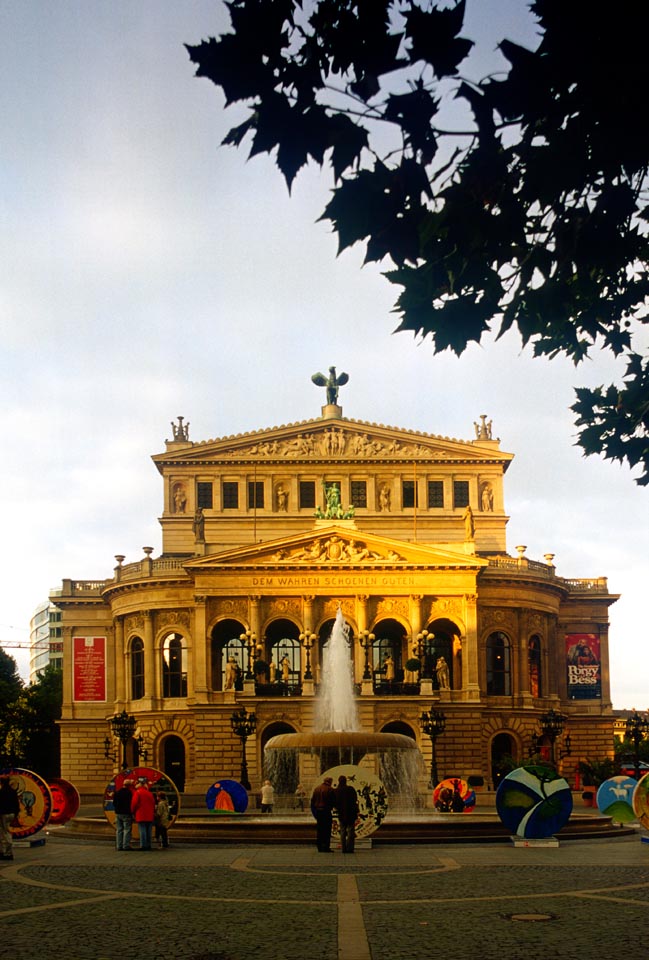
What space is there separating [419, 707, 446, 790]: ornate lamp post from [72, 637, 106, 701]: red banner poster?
65.3 feet

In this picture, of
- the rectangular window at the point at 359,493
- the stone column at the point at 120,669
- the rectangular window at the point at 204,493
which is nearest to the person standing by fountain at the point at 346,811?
the stone column at the point at 120,669

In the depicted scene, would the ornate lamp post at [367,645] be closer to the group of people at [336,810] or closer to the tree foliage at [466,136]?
the group of people at [336,810]

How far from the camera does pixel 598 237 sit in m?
8.48

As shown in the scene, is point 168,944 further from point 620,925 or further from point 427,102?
point 427,102

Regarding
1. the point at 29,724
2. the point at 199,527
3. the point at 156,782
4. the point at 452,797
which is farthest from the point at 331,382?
the point at 156,782

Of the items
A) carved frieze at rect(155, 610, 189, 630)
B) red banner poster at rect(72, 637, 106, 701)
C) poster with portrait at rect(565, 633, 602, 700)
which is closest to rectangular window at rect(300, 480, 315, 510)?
carved frieze at rect(155, 610, 189, 630)

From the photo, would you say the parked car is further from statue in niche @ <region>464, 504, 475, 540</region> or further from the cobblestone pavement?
the cobblestone pavement

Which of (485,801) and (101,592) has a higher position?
(101,592)

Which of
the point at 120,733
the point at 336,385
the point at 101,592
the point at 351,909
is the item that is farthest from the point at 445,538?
the point at 351,909

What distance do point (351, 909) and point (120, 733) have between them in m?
44.7

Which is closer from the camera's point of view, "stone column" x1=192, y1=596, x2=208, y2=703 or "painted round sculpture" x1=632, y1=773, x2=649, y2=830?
"painted round sculpture" x1=632, y1=773, x2=649, y2=830

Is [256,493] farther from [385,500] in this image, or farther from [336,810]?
[336,810]

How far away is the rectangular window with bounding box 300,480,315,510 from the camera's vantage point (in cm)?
7850

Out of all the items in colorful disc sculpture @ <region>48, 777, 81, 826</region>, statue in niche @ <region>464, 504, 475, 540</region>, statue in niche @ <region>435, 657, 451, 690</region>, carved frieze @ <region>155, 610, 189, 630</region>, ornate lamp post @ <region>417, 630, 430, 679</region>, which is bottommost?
colorful disc sculpture @ <region>48, 777, 81, 826</region>
